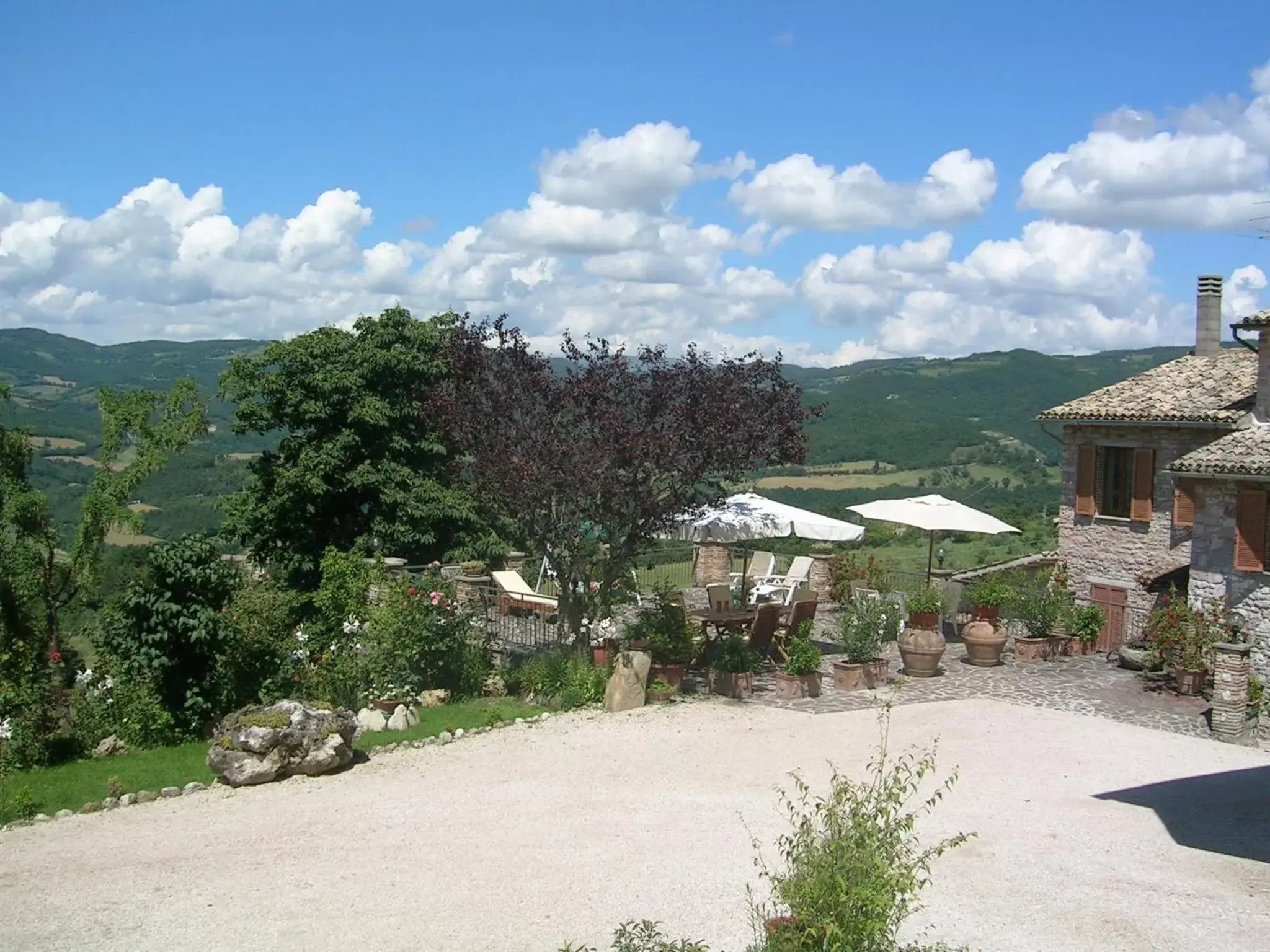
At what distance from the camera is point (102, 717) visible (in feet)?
42.3

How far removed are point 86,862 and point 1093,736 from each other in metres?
9.71

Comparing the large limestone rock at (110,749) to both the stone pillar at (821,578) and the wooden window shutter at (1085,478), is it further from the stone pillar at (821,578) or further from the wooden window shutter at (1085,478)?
the wooden window shutter at (1085,478)

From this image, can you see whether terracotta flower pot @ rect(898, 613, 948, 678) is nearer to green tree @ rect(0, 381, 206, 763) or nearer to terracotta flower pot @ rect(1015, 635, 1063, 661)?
terracotta flower pot @ rect(1015, 635, 1063, 661)

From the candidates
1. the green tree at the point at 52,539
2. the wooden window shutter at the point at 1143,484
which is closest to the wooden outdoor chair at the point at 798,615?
the wooden window shutter at the point at 1143,484

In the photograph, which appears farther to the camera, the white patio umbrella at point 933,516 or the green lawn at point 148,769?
the white patio umbrella at point 933,516

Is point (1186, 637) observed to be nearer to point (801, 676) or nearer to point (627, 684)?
point (801, 676)

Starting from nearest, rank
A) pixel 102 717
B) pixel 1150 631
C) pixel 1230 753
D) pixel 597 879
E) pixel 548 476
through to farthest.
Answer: pixel 597 879 < pixel 1230 753 < pixel 102 717 < pixel 548 476 < pixel 1150 631

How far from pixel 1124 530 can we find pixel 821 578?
215 inches

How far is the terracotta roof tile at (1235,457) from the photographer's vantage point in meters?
15.2

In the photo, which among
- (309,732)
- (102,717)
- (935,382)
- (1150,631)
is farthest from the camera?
(935,382)

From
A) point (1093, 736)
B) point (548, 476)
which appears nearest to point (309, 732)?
point (548, 476)

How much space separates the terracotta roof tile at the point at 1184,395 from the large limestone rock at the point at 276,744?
47.5 feet

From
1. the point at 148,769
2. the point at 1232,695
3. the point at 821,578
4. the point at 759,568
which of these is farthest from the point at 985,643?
the point at 148,769

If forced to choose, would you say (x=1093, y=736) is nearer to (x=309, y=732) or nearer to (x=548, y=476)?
(x=548, y=476)
